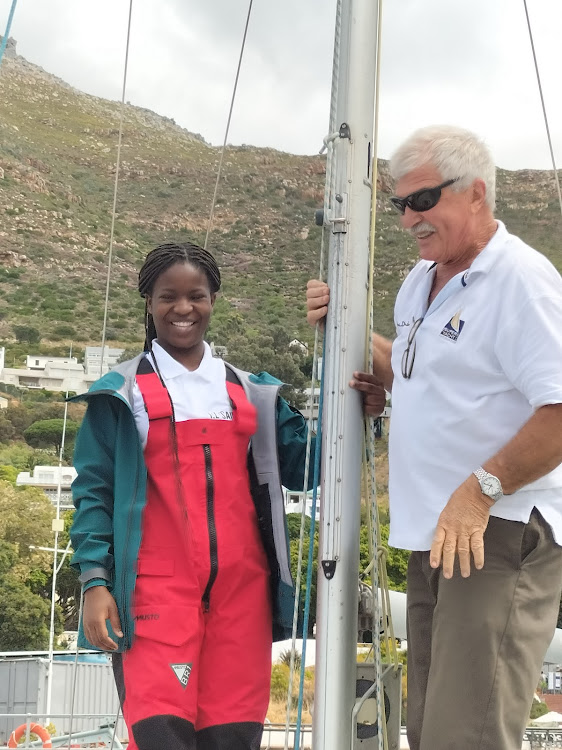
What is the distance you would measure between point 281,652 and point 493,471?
2321 cm

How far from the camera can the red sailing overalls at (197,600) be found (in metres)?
2.07

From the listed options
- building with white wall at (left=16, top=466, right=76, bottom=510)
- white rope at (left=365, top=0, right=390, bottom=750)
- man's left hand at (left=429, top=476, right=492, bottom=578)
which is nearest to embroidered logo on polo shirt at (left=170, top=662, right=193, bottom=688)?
white rope at (left=365, top=0, right=390, bottom=750)

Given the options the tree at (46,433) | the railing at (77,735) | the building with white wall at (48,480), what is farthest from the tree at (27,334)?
the railing at (77,735)

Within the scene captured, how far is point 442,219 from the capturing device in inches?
78.8

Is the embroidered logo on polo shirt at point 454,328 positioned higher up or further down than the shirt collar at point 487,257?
further down

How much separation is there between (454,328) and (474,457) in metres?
0.25

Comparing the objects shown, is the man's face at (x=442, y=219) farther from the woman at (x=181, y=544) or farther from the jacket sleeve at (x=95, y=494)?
the jacket sleeve at (x=95, y=494)

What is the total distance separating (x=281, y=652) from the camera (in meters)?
24.1

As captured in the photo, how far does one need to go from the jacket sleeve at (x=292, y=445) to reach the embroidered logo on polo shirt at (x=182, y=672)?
1.68ft

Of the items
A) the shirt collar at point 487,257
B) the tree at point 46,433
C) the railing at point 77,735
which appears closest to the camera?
the shirt collar at point 487,257

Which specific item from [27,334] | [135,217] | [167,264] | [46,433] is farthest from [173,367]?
[135,217]

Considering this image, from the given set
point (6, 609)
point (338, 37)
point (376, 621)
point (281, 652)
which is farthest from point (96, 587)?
point (6, 609)

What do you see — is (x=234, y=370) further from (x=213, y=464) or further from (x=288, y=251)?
(x=288, y=251)

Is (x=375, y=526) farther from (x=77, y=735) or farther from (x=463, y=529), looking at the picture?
(x=77, y=735)
